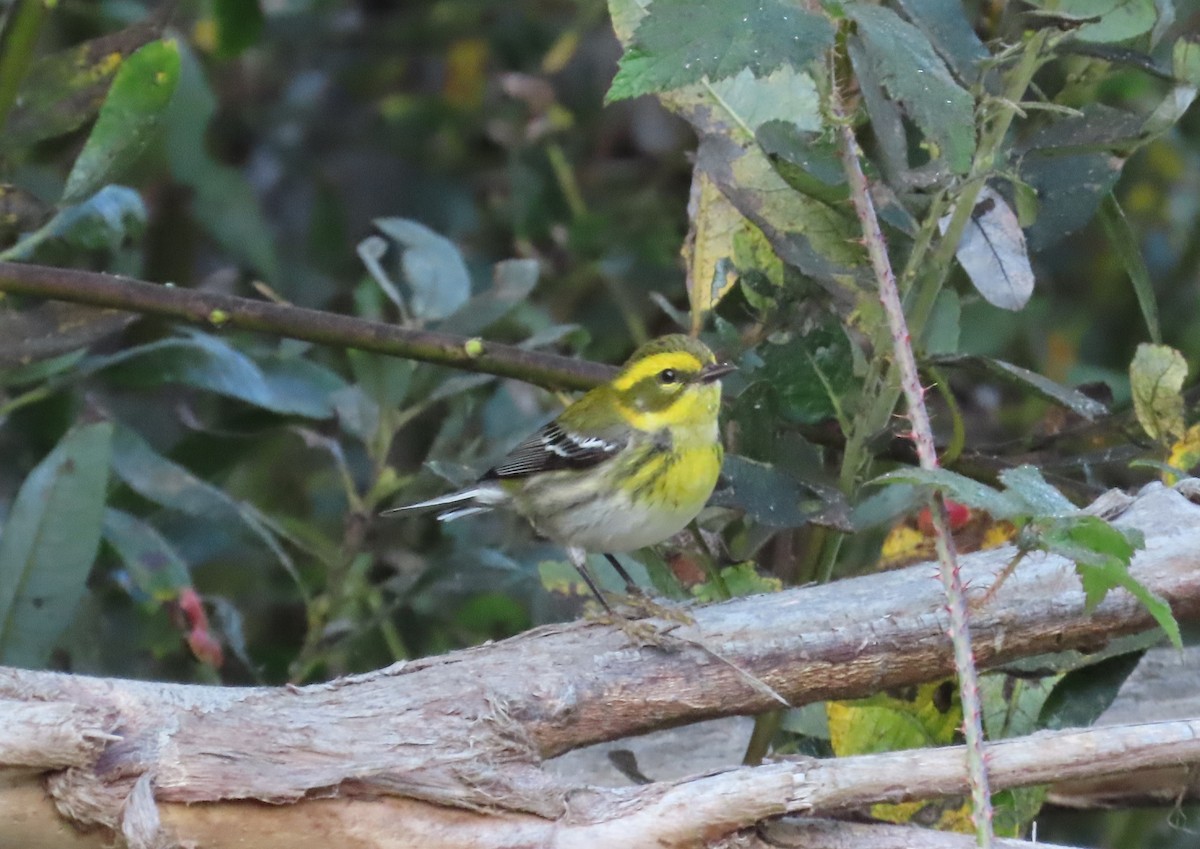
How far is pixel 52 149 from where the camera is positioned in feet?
13.2

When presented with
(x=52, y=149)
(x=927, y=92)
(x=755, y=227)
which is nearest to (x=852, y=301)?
(x=755, y=227)

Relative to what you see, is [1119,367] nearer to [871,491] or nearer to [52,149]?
[871,491]

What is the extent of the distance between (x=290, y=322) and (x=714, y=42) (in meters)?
1.33

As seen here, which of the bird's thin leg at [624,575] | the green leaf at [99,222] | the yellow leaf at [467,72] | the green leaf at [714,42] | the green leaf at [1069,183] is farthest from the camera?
the yellow leaf at [467,72]

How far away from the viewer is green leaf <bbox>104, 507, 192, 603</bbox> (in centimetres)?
273

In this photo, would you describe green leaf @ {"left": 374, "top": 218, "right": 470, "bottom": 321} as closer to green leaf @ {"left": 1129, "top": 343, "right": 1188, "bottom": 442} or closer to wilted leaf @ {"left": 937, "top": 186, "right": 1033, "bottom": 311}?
wilted leaf @ {"left": 937, "top": 186, "right": 1033, "bottom": 311}

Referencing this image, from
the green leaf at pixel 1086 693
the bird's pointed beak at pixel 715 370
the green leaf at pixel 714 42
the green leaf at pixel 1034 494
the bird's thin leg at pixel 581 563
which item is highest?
the green leaf at pixel 714 42

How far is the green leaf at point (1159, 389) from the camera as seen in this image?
2.23 meters

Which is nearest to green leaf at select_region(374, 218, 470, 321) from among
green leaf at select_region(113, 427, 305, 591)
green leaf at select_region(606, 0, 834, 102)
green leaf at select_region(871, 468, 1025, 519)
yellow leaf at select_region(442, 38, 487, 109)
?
green leaf at select_region(113, 427, 305, 591)

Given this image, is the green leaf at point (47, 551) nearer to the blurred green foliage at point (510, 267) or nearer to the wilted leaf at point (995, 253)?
the blurred green foliage at point (510, 267)

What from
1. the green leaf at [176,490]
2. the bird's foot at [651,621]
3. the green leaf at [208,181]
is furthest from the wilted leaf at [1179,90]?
the green leaf at [208,181]

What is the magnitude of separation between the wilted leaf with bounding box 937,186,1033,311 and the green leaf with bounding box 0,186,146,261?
1.74 meters

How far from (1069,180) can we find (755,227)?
0.50 metres

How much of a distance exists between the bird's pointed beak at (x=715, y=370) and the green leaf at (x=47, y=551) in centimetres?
112
